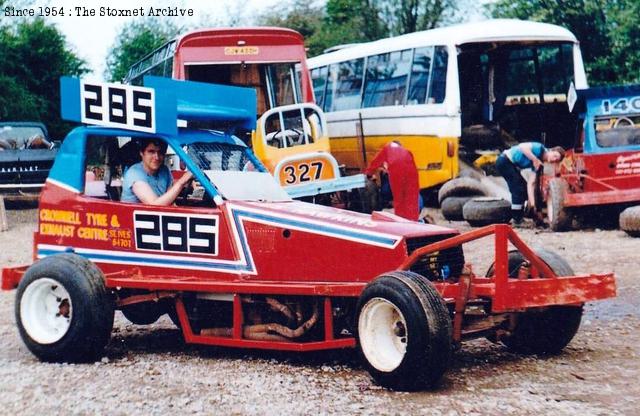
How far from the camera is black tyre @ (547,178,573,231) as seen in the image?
15164 mm

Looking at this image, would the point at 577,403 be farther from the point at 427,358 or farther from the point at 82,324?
the point at 82,324

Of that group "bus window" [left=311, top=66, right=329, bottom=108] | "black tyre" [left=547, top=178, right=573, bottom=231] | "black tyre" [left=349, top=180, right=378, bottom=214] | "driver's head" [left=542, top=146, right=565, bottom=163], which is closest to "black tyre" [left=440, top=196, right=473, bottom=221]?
"driver's head" [left=542, top=146, right=565, bottom=163]

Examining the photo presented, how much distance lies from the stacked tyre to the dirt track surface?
859cm

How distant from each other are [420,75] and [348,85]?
11.0 feet

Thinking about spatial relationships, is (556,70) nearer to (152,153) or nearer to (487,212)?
(487,212)

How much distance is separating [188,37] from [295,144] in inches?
104

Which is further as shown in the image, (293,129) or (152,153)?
(293,129)

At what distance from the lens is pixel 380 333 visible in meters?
6.43

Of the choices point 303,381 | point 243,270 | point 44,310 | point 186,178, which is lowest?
point 303,381

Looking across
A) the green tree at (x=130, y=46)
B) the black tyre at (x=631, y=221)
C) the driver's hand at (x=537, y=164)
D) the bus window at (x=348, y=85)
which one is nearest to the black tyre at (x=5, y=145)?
the bus window at (x=348, y=85)

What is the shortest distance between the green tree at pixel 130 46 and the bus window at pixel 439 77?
2653 cm

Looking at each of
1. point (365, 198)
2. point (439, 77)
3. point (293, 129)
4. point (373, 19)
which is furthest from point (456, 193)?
point (373, 19)

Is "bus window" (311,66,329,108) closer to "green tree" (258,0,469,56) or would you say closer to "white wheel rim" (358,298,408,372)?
"green tree" (258,0,469,56)

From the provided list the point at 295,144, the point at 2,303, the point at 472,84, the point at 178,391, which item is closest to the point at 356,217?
the point at 178,391
